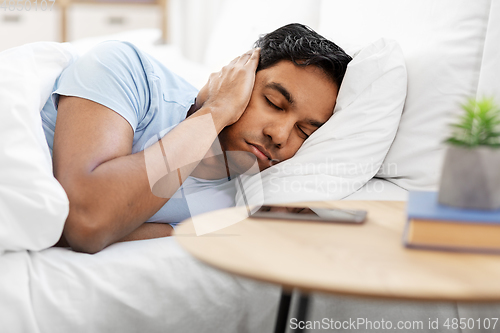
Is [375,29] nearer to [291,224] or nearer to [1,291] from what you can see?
[291,224]

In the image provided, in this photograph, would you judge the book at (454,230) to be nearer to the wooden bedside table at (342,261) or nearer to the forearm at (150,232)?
the wooden bedside table at (342,261)

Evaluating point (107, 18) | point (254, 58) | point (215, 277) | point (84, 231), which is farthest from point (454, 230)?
point (107, 18)

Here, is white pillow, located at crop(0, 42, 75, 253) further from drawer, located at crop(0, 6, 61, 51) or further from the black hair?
drawer, located at crop(0, 6, 61, 51)

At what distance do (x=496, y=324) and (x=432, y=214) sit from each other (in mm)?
469

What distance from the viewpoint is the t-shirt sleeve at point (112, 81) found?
0.87m

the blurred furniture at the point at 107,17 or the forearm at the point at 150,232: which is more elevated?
the blurred furniture at the point at 107,17

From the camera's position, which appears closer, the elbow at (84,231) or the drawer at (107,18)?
the elbow at (84,231)

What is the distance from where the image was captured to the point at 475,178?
510 mm

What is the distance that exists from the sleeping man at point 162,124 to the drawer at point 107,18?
2054mm

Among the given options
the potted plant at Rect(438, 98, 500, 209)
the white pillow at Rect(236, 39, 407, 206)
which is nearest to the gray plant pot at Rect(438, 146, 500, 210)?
the potted plant at Rect(438, 98, 500, 209)

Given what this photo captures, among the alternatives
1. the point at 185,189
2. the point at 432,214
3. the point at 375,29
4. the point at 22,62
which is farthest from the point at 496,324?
the point at 22,62

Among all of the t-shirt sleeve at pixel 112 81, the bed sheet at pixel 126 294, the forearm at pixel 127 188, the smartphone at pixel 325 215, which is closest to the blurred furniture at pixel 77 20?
the t-shirt sleeve at pixel 112 81

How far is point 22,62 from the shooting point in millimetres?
904

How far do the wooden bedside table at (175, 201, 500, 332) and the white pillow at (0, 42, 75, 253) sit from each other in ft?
0.82
